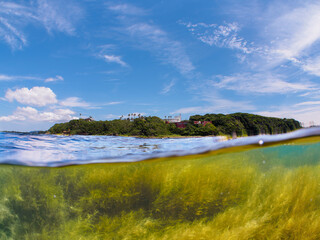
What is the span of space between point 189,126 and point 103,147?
4.88 metres

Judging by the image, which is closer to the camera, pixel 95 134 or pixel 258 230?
pixel 258 230

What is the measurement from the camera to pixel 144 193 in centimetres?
976

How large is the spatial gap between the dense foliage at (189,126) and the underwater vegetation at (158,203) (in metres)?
2.12

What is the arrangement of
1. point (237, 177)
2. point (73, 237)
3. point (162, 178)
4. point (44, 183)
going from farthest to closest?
point (237, 177) → point (162, 178) → point (44, 183) → point (73, 237)

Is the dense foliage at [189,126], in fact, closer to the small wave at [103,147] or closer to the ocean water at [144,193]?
the small wave at [103,147]

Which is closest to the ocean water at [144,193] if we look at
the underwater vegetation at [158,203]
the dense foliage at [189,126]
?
the underwater vegetation at [158,203]

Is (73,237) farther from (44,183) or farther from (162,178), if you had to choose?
(162,178)

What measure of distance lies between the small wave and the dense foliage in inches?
17.9

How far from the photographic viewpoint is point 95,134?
1045 cm

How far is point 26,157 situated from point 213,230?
8.81 m

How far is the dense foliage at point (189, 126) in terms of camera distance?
10.3 m

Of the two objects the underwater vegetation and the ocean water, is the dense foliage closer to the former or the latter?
the ocean water

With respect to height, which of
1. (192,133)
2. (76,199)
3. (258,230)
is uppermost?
(192,133)

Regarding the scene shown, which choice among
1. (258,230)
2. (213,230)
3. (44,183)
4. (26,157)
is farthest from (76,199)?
(258,230)
